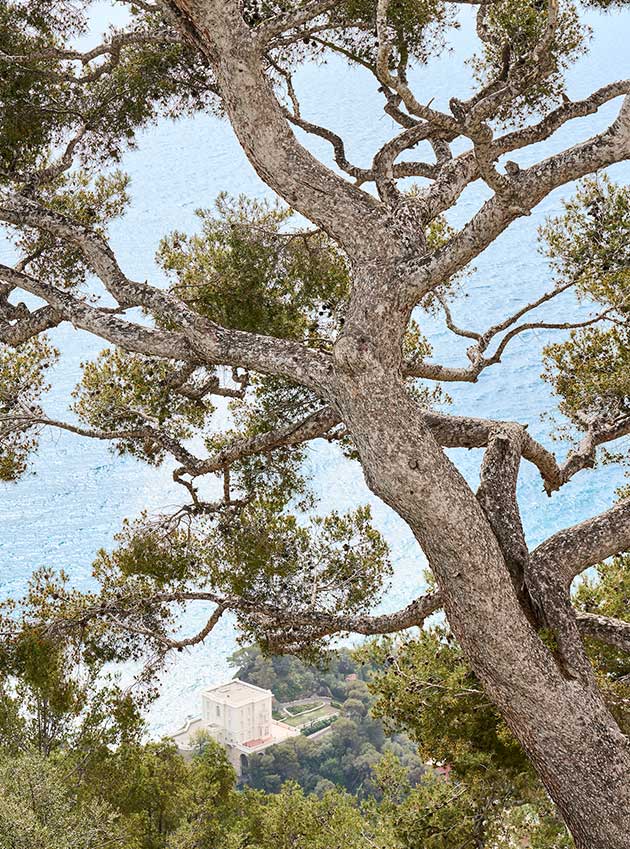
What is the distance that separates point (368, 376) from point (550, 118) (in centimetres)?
148

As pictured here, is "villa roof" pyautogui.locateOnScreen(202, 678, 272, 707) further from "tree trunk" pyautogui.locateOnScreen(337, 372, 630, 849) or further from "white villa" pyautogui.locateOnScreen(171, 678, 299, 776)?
"tree trunk" pyautogui.locateOnScreen(337, 372, 630, 849)

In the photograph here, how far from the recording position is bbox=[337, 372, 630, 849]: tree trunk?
295 cm

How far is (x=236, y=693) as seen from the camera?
1606cm

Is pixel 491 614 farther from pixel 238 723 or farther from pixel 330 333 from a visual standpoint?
pixel 238 723

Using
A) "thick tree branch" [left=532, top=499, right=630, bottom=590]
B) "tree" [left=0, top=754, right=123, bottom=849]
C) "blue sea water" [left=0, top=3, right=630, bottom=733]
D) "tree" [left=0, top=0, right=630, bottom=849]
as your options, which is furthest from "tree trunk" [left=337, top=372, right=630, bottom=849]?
"blue sea water" [left=0, top=3, right=630, bottom=733]

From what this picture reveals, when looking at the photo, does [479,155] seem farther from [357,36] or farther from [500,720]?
[500,720]

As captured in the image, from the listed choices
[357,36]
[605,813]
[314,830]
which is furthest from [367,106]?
[605,813]

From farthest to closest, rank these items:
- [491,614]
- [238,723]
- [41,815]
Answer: [238,723], [41,815], [491,614]

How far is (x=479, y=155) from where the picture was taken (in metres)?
3.21

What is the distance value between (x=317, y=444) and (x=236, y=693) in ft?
22.1

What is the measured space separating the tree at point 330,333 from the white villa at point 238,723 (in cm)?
1117

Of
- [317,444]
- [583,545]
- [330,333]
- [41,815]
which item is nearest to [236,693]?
[317,444]

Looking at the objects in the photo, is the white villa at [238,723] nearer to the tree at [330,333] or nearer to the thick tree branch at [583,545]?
the tree at [330,333]

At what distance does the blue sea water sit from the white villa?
4.19 ft
